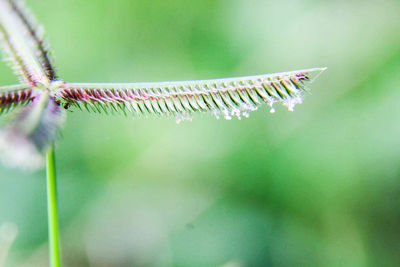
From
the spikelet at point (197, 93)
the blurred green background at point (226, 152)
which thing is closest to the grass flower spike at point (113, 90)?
the spikelet at point (197, 93)

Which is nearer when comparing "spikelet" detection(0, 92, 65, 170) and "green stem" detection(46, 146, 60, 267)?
"spikelet" detection(0, 92, 65, 170)

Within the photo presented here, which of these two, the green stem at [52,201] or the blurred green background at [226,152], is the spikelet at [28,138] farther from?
the blurred green background at [226,152]

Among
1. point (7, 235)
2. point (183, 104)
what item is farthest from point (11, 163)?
point (7, 235)

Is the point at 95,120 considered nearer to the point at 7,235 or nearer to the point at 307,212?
the point at 7,235

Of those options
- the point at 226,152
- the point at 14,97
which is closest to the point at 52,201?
the point at 14,97

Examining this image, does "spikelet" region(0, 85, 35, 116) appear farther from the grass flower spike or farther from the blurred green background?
the blurred green background

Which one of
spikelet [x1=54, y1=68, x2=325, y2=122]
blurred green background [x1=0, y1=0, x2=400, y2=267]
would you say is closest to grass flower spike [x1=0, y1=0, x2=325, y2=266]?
spikelet [x1=54, y1=68, x2=325, y2=122]

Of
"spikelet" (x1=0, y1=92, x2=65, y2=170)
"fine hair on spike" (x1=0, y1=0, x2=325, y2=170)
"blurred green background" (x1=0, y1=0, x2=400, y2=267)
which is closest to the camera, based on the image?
"spikelet" (x1=0, y1=92, x2=65, y2=170)

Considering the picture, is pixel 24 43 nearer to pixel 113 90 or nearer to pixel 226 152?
pixel 113 90
